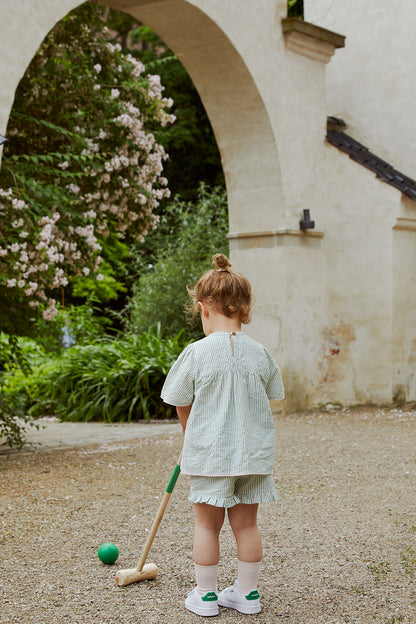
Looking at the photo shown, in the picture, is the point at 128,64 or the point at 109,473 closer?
the point at 109,473

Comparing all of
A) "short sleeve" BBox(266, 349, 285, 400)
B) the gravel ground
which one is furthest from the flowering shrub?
"short sleeve" BBox(266, 349, 285, 400)

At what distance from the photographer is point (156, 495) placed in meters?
4.54

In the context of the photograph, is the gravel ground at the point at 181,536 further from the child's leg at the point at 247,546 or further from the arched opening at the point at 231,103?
the arched opening at the point at 231,103

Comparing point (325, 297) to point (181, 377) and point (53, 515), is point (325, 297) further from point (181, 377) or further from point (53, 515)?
point (181, 377)

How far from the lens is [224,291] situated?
9.33 feet

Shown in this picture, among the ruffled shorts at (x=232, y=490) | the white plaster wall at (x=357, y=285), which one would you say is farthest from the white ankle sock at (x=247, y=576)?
the white plaster wall at (x=357, y=285)

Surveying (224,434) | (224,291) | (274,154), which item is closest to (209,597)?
(224,434)

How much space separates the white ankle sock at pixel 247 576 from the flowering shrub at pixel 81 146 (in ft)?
9.74

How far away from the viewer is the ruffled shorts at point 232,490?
2.73 metres

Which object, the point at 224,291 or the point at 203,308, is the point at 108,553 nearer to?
the point at 203,308

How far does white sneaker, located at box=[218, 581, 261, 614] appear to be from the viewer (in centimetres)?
276

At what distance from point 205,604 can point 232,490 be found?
410 mm

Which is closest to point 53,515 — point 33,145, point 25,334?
point 25,334

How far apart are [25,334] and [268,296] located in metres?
3.00
